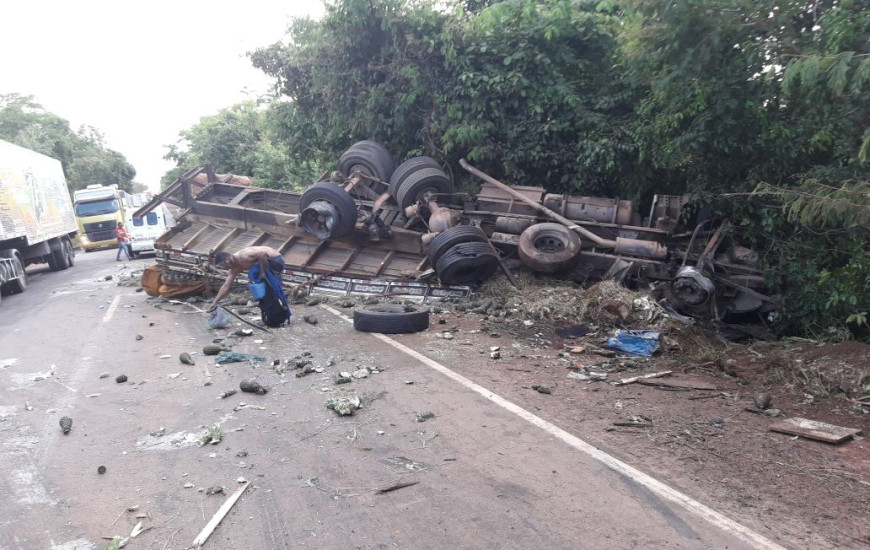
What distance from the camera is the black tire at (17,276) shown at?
1608cm

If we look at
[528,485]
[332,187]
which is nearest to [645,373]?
[528,485]

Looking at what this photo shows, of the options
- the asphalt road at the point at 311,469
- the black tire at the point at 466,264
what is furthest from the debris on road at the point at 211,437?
the black tire at the point at 466,264

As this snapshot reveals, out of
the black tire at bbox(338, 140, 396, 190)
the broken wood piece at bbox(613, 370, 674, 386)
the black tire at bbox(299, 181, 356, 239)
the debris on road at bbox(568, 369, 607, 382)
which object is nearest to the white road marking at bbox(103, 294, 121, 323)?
the black tire at bbox(299, 181, 356, 239)

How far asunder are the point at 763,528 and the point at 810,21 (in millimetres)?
6890

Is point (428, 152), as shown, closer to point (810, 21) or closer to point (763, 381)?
point (810, 21)

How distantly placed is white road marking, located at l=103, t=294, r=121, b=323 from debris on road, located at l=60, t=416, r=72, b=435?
5621 mm

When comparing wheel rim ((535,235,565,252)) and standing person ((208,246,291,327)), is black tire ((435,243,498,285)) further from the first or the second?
standing person ((208,246,291,327))

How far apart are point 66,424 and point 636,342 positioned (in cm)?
601

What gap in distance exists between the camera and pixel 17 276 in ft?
52.7

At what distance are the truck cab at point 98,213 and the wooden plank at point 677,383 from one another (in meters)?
27.8

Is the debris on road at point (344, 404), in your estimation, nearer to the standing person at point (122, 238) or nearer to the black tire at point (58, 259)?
the black tire at point (58, 259)

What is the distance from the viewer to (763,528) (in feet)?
11.9

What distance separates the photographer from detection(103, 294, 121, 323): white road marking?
11120mm

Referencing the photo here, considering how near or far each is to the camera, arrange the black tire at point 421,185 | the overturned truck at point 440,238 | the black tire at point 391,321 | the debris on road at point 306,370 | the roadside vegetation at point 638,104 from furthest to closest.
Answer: the black tire at point 421,185, the overturned truck at point 440,238, the black tire at point 391,321, the roadside vegetation at point 638,104, the debris on road at point 306,370
